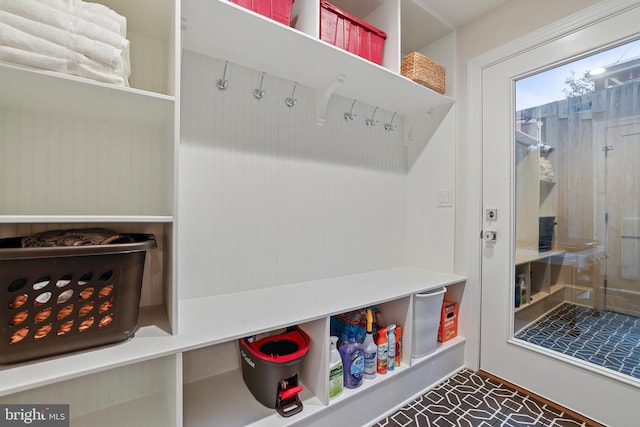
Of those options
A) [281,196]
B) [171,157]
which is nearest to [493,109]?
[281,196]

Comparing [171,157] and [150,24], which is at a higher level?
[150,24]

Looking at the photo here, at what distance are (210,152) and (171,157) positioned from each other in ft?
1.43

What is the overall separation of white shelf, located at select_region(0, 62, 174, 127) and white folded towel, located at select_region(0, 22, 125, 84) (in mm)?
35

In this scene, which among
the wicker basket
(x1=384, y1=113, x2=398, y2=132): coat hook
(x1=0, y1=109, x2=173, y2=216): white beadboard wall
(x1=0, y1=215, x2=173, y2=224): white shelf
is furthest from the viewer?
(x1=384, y1=113, x2=398, y2=132): coat hook

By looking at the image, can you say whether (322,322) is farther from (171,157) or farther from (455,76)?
(455,76)

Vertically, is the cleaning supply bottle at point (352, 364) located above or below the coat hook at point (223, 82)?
below

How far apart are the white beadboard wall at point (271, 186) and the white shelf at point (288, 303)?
97mm

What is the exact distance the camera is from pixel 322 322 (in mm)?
1242

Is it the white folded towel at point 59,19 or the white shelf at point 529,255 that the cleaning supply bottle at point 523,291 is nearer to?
the white shelf at point 529,255

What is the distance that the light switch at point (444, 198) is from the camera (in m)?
1.99

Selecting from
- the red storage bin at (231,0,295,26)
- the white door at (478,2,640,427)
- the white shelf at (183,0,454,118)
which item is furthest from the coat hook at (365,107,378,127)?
the red storage bin at (231,0,295,26)

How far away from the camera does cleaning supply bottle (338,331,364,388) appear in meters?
1.37

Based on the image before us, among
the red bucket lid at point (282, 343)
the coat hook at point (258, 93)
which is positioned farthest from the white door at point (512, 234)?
the coat hook at point (258, 93)

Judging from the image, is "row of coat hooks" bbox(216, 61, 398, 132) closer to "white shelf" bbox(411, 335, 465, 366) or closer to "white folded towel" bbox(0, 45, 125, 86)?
"white folded towel" bbox(0, 45, 125, 86)
